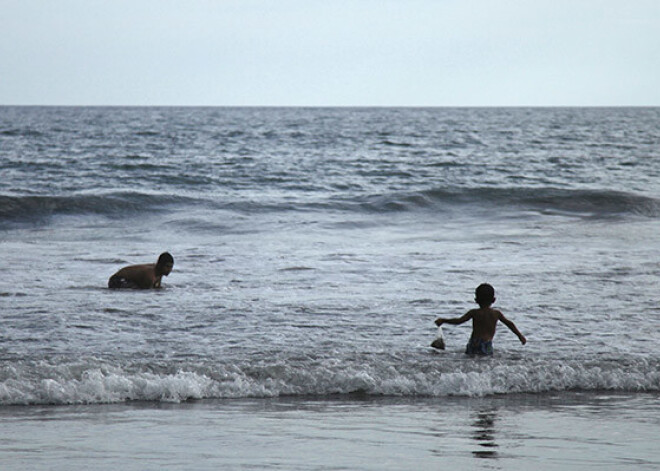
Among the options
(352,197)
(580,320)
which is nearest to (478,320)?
(580,320)

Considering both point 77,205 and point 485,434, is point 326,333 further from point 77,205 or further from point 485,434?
point 77,205

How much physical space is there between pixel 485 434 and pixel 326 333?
146 inches

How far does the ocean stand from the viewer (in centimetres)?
525

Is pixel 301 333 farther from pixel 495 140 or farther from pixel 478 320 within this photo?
pixel 495 140

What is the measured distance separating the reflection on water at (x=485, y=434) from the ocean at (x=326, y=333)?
0.02 metres

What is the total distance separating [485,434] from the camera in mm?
5504

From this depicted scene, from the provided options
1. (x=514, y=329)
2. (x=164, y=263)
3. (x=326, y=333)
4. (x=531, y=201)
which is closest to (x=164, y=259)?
(x=164, y=263)

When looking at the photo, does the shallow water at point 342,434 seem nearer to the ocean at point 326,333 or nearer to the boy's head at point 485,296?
the ocean at point 326,333

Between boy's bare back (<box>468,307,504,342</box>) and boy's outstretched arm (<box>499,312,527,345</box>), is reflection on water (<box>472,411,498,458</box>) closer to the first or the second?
boy's outstretched arm (<box>499,312,527,345</box>)

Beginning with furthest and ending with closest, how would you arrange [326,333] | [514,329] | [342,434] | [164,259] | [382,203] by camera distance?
[382,203]
[164,259]
[326,333]
[514,329]
[342,434]

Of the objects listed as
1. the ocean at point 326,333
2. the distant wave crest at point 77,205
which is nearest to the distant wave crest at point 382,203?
→ the distant wave crest at point 77,205

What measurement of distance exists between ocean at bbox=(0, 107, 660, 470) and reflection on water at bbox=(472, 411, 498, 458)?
2cm

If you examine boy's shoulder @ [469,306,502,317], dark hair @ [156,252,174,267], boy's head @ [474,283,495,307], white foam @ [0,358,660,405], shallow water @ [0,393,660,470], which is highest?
boy's head @ [474,283,495,307]

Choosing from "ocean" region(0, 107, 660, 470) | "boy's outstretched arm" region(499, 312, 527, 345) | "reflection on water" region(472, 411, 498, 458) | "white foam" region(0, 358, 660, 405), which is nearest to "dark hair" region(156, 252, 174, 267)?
"ocean" region(0, 107, 660, 470)
